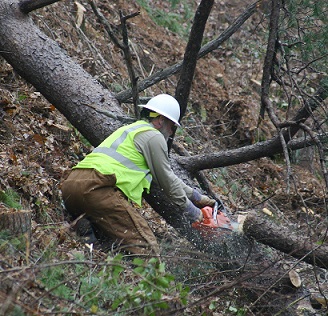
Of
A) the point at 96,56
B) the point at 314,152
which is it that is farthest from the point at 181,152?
the point at 314,152

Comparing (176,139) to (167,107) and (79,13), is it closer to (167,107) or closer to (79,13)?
(79,13)

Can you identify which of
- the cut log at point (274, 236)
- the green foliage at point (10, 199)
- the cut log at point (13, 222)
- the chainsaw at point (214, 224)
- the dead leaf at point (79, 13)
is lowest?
the cut log at point (274, 236)

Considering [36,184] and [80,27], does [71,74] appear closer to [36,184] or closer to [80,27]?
[36,184]

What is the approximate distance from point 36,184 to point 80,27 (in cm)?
452

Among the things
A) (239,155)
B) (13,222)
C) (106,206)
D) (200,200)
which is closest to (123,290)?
(13,222)

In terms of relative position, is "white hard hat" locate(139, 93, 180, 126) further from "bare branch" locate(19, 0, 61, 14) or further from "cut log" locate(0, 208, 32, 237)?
"cut log" locate(0, 208, 32, 237)

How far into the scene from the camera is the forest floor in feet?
18.5

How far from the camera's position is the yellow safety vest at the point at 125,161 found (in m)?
6.16

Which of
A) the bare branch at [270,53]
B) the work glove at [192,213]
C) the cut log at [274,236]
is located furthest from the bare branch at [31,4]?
the cut log at [274,236]

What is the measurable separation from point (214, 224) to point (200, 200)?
47cm

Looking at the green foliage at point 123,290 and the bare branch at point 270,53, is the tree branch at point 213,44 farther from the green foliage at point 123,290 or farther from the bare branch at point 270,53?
the green foliage at point 123,290

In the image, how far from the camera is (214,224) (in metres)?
6.15

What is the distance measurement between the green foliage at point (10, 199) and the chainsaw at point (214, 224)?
1.69m

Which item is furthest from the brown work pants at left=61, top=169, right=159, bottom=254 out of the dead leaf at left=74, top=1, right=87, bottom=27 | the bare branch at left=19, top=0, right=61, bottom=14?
the dead leaf at left=74, top=1, right=87, bottom=27
